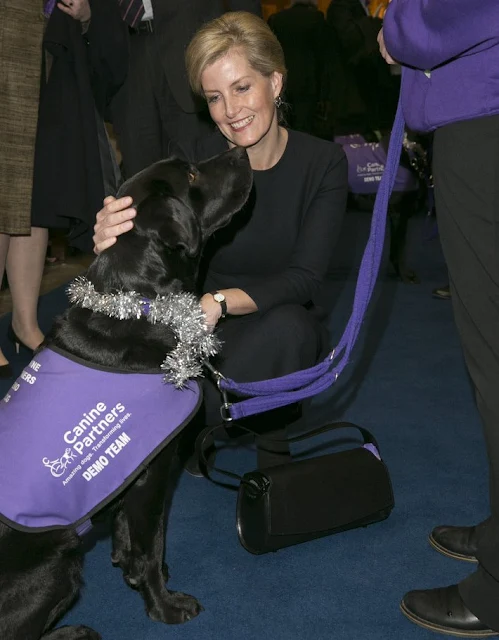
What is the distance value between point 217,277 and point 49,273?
3.26 metres

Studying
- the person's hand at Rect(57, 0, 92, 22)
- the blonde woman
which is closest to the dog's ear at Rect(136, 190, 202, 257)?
the blonde woman

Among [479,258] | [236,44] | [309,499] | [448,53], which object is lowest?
[309,499]

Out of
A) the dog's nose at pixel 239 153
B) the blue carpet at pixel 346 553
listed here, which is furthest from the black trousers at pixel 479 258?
the dog's nose at pixel 239 153

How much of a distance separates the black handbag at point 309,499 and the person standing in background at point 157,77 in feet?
4.53

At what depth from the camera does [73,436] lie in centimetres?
164

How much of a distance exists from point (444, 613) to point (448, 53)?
4.05 feet

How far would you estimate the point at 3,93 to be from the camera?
122 inches

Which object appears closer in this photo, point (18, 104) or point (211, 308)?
point (211, 308)

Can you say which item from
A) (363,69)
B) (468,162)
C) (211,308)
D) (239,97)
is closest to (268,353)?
(211,308)

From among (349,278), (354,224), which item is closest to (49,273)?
(349,278)

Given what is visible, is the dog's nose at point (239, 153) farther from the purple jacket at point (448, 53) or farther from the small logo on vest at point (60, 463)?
the small logo on vest at point (60, 463)

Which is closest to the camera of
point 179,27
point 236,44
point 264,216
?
point 236,44

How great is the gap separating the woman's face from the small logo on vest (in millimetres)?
1170

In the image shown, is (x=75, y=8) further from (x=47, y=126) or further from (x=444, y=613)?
(x=444, y=613)
